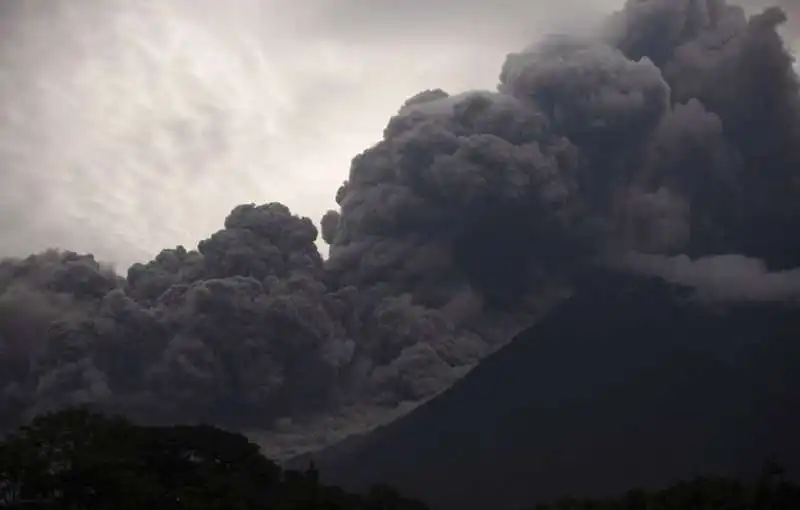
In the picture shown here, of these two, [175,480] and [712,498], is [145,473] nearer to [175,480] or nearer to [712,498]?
[175,480]

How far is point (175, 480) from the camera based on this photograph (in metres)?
31.8

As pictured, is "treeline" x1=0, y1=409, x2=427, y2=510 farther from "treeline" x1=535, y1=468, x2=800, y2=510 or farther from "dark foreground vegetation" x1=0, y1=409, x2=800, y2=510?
"treeline" x1=535, y1=468, x2=800, y2=510

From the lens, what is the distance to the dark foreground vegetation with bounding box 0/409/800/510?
2748 cm

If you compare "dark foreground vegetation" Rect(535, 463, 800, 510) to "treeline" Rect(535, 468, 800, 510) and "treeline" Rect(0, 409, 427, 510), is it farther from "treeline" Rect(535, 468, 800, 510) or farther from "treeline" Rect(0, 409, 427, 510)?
"treeline" Rect(0, 409, 427, 510)

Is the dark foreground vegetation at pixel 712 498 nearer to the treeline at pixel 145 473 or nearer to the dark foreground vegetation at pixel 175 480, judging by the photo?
the dark foreground vegetation at pixel 175 480

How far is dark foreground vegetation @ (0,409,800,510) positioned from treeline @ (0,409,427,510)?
0.03 m

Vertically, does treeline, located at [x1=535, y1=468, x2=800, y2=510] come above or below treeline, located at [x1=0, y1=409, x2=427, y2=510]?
below

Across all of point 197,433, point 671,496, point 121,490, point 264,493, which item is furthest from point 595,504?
point 121,490

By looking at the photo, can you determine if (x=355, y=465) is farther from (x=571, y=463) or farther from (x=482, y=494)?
(x=571, y=463)

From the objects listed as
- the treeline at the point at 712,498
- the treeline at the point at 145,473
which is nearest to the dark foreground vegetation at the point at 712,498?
the treeline at the point at 712,498

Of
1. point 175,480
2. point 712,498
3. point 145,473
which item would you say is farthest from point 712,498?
point 145,473

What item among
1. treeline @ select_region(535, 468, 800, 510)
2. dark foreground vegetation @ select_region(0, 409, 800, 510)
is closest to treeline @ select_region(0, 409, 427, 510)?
dark foreground vegetation @ select_region(0, 409, 800, 510)

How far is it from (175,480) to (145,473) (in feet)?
6.41

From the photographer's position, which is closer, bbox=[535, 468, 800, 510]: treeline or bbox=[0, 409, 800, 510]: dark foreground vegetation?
bbox=[0, 409, 800, 510]: dark foreground vegetation
